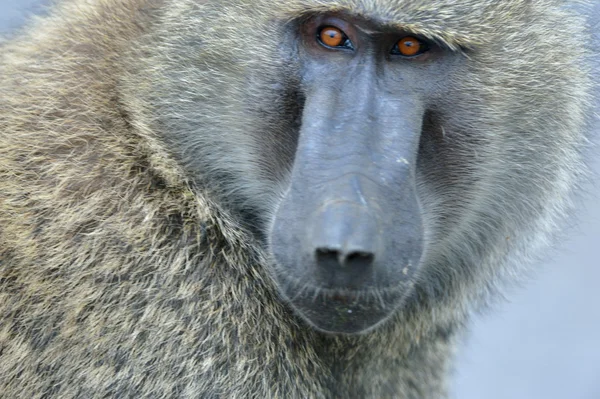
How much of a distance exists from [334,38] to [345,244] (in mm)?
748

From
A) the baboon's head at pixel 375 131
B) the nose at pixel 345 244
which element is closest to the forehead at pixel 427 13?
the baboon's head at pixel 375 131

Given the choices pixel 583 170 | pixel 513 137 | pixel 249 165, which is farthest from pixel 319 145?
pixel 583 170

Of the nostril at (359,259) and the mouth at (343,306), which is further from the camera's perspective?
the mouth at (343,306)

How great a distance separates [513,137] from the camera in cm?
336

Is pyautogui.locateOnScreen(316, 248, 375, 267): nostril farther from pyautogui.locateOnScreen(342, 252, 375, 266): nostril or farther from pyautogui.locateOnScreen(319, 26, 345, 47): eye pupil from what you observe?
pyautogui.locateOnScreen(319, 26, 345, 47): eye pupil

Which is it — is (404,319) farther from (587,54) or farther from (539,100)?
(587,54)

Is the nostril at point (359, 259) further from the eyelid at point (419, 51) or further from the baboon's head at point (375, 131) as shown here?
the eyelid at point (419, 51)

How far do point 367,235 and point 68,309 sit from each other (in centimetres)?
98

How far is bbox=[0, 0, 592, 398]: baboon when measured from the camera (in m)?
2.94

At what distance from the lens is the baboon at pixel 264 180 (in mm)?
2943

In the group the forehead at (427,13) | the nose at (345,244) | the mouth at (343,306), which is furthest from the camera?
the forehead at (427,13)

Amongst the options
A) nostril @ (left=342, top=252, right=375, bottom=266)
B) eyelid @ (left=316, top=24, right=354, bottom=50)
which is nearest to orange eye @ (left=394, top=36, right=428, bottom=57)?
eyelid @ (left=316, top=24, right=354, bottom=50)

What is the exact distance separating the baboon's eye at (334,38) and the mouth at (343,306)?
788 millimetres

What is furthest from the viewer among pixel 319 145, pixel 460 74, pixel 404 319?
pixel 404 319
